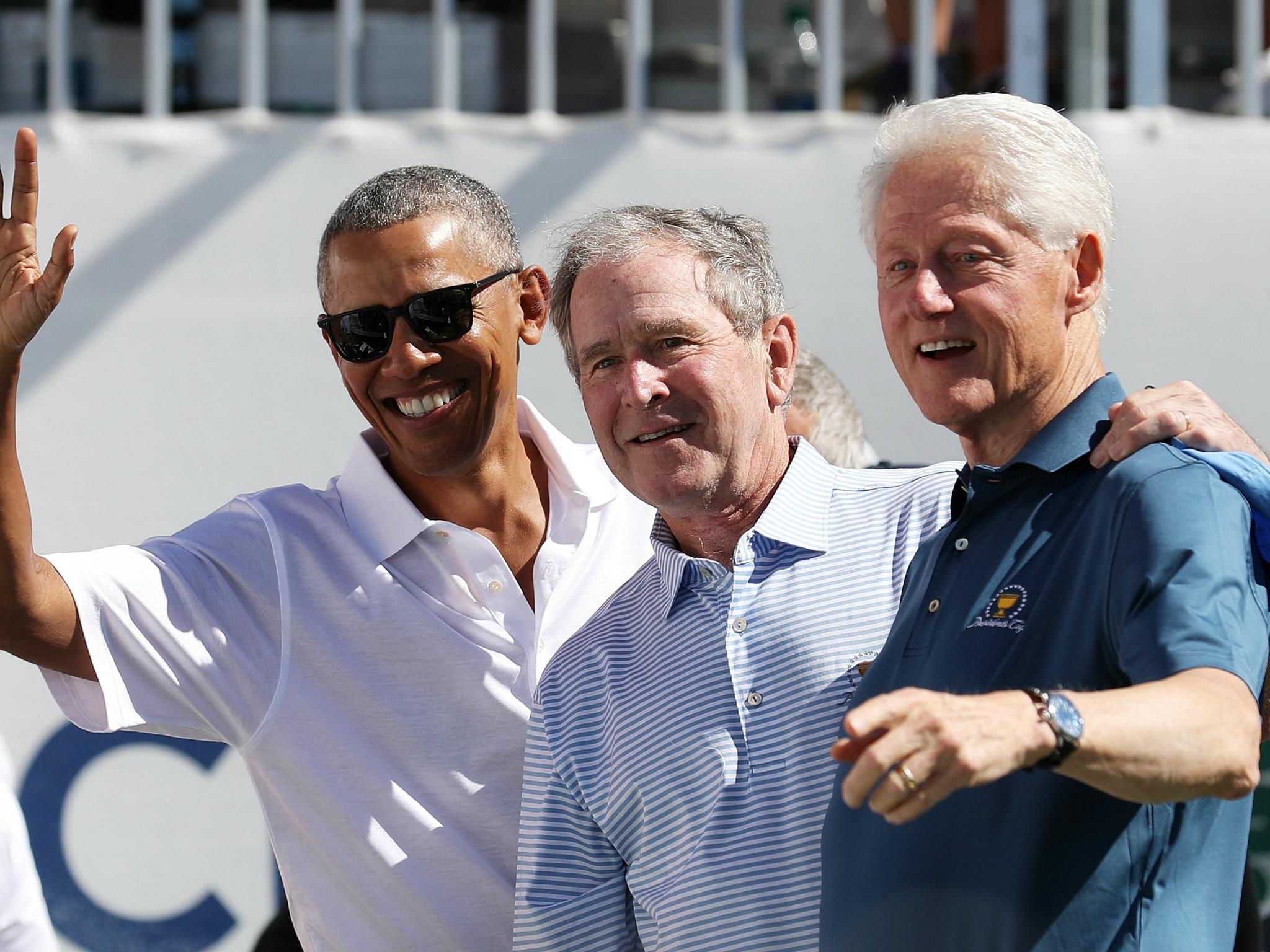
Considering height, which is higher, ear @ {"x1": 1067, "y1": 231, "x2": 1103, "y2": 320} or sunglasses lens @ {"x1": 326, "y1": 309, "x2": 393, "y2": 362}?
ear @ {"x1": 1067, "y1": 231, "x2": 1103, "y2": 320}

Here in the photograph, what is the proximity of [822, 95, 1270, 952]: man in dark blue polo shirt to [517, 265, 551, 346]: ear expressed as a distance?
0.88m

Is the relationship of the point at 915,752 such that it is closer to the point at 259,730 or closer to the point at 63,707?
the point at 259,730

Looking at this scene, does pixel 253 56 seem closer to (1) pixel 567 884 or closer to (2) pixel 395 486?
(2) pixel 395 486

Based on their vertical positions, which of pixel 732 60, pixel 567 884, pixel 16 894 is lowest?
pixel 16 894

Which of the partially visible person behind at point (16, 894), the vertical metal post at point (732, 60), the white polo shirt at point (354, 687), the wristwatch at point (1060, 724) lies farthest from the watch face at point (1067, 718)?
the vertical metal post at point (732, 60)

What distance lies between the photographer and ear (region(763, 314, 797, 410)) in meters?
1.87

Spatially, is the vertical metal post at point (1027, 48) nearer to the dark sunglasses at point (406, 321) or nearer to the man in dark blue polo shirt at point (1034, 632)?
the dark sunglasses at point (406, 321)

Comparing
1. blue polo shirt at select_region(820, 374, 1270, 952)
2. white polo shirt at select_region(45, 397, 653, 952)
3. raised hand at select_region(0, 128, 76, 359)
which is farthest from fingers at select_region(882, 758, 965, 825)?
raised hand at select_region(0, 128, 76, 359)

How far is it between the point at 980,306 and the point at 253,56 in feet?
10.9

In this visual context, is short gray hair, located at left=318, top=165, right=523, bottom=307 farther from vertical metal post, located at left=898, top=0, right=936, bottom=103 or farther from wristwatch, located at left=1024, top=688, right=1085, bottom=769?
vertical metal post, located at left=898, top=0, right=936, bottom=103

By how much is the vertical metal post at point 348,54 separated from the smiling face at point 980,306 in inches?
119

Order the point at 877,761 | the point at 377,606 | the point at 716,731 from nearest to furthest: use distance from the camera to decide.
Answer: the point at 877,761
the point at 716,731
the point at 377,606

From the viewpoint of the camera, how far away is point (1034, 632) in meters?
1.21

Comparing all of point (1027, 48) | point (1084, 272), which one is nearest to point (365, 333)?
point (1084, 272)
